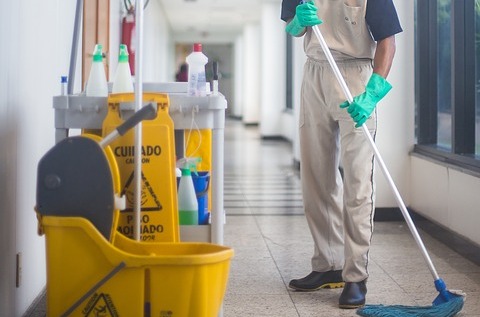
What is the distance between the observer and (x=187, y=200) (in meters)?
2.25

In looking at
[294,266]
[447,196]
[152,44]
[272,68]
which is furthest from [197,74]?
[272,68]

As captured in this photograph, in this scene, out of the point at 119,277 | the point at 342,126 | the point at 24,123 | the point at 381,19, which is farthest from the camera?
the point at 342,126

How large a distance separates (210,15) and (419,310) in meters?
13.3

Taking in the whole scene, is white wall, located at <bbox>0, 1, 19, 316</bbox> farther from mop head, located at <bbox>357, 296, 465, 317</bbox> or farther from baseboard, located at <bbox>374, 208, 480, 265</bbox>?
baseboard, located at <bbox>374, 208, 480, 265</bbox>

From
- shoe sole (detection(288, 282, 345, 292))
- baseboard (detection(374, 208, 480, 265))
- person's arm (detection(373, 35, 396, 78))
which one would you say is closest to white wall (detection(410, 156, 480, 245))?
baseboard (detection(374, 208, 480, 265))

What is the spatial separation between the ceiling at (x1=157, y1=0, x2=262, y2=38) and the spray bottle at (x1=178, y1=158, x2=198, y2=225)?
Answer: 1045cm

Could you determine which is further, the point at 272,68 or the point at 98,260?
the point at 272,68

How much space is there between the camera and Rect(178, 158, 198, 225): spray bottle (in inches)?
88.3

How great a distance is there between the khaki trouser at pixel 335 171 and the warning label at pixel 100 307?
1.10m

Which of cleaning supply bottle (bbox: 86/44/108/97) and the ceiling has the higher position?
the ceiling

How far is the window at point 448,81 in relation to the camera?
3977 millimetres

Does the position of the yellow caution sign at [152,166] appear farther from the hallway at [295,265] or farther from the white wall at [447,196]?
the white wall at [447,196]

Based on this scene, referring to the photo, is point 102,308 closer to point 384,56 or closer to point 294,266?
point 384,56

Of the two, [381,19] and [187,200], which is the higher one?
[381,19]
